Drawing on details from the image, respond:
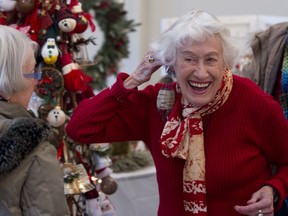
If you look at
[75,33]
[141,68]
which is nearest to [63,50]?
[75,33]

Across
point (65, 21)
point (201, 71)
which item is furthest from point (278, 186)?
point (65, 21)

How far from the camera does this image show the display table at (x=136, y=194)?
3057 mm

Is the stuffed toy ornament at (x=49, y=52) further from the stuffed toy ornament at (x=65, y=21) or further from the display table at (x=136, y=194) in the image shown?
the display table at (x=136, y=194)

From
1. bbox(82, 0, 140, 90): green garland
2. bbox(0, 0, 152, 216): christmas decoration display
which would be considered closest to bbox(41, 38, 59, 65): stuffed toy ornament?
bbox(0, 0, 152, 216): christmas decoration display

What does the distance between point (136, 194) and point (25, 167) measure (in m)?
1.90

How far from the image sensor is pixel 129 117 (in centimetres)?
167

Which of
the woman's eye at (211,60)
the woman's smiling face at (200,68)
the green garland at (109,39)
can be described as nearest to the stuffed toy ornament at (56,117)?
the woman's smiling face at (200,68)

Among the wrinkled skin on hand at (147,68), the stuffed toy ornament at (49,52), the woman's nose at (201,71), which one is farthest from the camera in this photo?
the stuffed toy ornament at (49,52)

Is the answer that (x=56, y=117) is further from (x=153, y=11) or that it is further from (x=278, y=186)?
(x=153, y=11)

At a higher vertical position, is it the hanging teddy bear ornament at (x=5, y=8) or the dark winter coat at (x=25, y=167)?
the hanging teddy bear ornament at (x=5, y=8)

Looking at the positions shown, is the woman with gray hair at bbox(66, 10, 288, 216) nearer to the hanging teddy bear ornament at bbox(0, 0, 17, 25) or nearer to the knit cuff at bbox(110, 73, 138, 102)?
the knit cuff at bbox(110, 73, 138, 102)

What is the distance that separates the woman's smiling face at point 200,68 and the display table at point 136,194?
168 centimetres

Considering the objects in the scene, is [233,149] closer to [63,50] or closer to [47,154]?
[47,154]

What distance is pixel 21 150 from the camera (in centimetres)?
132
